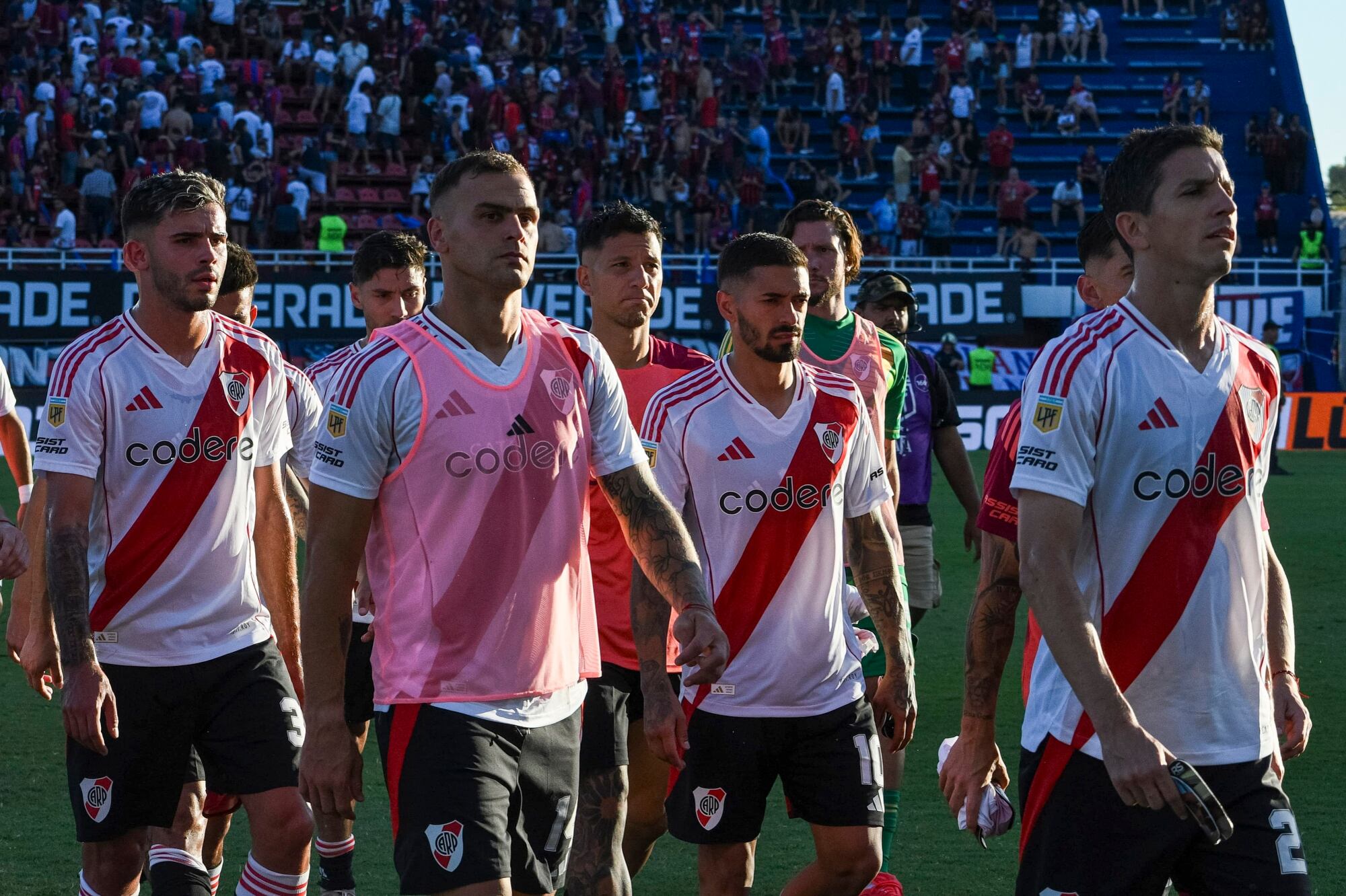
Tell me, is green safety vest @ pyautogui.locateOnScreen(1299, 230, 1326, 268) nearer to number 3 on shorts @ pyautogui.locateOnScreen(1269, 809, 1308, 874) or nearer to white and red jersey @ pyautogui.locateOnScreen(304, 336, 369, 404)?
white and red jersey @ pyautogui.locateOnScreen(304, 336, 369, 404)

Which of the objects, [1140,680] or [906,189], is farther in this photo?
[906,189]

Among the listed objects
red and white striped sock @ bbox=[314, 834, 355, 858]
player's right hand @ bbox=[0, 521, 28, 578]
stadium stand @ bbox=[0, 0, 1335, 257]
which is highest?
stadium stand @ bbox=[0, 0, 1335, 257]

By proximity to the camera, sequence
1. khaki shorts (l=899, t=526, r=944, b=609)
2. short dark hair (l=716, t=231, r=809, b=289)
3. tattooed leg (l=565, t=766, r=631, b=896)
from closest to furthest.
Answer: tattooed leg (l=565, t=766, r=631, b=896) < short dark hair (l=716, t=231, r=809, b=289) < khaki shorts (l=899, t=526, r=944, b=609)

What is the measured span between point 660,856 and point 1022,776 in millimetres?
3077

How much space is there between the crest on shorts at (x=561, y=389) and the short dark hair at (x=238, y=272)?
8.77 feet

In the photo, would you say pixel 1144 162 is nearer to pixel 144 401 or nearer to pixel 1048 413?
pixel 1048 413

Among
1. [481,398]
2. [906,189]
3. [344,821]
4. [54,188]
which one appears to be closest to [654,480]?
[481,398]

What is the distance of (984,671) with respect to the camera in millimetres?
3830

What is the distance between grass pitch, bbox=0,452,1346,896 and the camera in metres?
6.14

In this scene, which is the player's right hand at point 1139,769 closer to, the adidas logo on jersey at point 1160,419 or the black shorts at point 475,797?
the adidas logo on jersey at point 1160,419

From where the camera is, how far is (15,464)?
6.89m

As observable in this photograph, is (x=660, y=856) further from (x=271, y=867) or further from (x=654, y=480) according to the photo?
(x=654, y=480)

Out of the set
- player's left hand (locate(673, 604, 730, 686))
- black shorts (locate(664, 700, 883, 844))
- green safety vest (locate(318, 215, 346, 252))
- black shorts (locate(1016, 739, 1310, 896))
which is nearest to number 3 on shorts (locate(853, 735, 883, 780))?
black shorts (locate(664, 700, 883, 844))

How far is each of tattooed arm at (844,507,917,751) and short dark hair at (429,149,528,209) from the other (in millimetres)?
1662
